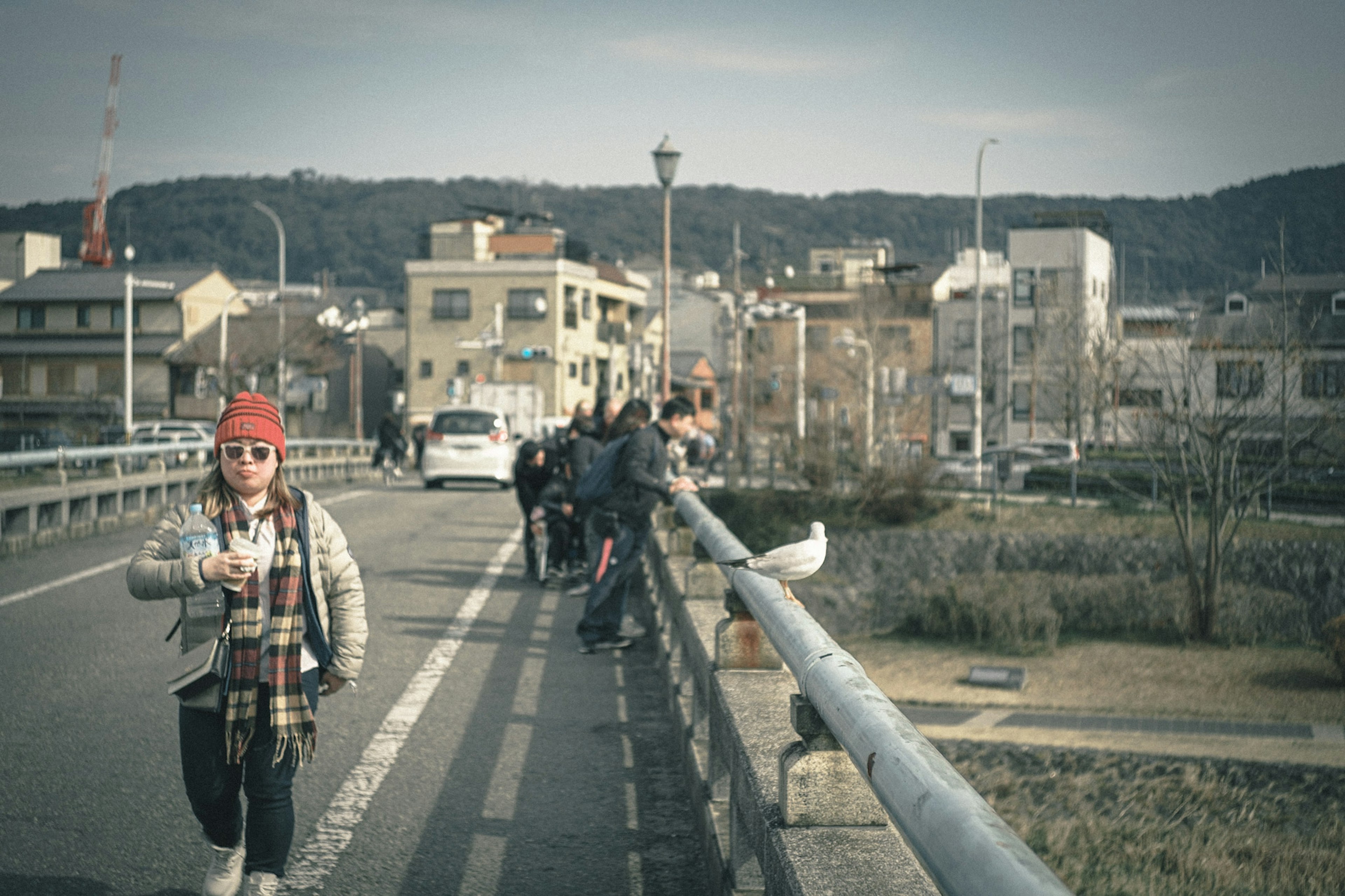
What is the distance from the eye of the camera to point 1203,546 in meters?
29.0

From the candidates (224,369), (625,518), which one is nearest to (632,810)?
(625,518)

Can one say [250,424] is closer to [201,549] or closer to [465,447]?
[201,549]

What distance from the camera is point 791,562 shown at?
424 centimetres

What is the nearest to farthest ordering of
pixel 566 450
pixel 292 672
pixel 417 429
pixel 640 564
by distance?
pixel 292 672
pixel 566 450
pixel 640 564
pixel 417 429

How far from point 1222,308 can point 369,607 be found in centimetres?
2094

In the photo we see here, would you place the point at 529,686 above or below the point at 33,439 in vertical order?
below

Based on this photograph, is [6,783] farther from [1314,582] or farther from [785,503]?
[785,503]

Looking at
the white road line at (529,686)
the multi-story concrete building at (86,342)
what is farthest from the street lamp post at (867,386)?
the multi-story concrete building at (86,342)

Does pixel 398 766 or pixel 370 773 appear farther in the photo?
pixel 398 766

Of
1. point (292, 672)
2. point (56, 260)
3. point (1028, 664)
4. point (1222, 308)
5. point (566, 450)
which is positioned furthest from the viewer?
point (56, 260)

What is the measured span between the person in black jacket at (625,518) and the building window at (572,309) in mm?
63280

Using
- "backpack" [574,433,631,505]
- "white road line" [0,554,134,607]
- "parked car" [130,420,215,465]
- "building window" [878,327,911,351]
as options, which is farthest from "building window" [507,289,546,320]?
"backpack" [574,433,631,505]

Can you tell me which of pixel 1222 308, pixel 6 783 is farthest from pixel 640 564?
pixel 1222 308

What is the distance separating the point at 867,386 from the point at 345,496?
28.4 m
